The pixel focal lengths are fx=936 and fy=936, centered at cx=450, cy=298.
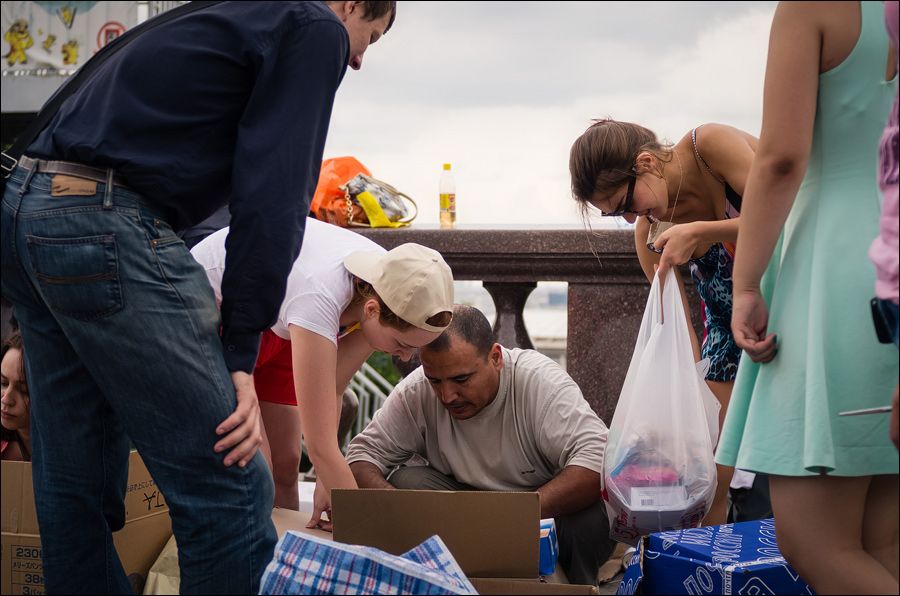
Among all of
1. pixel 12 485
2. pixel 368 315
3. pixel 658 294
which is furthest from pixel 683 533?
pixel 12 485

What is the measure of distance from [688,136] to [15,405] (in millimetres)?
2211

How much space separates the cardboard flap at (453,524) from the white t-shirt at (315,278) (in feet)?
1.43

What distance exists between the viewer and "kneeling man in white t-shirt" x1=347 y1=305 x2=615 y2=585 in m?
2.78

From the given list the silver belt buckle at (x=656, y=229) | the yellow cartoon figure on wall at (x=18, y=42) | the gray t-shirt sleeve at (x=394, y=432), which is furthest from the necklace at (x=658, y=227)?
the yellow cartoon figure on wall at (x=18, y=42)

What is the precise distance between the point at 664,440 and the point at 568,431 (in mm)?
509

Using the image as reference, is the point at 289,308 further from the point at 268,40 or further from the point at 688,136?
the point at 688,136

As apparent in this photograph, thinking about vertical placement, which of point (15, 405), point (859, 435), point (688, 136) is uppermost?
point (688, 136)

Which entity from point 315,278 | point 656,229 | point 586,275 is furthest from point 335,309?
point 586,275

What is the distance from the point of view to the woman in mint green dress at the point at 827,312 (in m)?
1.39

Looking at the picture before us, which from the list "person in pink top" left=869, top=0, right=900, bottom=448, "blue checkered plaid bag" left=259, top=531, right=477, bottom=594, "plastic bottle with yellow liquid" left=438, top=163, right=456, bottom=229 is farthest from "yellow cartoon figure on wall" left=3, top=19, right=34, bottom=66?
"person in pink top" left=869, top=0, right=900, bottom=448

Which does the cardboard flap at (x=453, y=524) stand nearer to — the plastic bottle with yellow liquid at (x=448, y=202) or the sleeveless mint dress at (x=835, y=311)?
the sleeveless mint dress at (x=835, y=311)

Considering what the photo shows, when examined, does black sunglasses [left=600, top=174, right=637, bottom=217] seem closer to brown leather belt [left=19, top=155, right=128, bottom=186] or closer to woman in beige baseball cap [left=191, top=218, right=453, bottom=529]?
woman in beige baseball cap [left=191, top=218, right=453, bottom=529]

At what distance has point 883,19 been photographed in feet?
4.57

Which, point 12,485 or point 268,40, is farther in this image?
point 12,485
